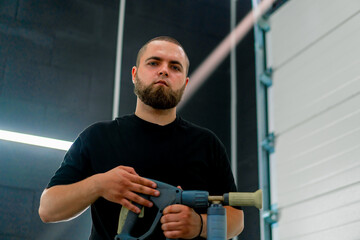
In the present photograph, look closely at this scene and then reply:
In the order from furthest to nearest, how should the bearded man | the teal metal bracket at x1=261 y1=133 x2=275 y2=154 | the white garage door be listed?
the teal metal bracket at x1=261 y1=133 x2=275 y2=154 → the white garage door → the bearded man

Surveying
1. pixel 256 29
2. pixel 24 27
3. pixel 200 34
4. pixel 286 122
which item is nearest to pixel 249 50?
pixel 256 29

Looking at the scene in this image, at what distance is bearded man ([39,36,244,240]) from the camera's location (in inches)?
54.0

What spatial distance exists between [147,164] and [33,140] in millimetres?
1886

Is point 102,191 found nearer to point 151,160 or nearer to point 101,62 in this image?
point 151,160

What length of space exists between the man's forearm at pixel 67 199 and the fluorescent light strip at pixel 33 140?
71.1 inches

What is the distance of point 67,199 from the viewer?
4.78 feet

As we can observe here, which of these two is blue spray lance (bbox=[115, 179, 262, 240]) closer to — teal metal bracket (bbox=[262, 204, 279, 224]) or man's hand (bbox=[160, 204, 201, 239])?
man's hand (bbox=[160, 204, 201, 239])

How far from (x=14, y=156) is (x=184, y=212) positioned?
6.96 feet

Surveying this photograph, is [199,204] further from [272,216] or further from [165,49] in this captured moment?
[272,216]

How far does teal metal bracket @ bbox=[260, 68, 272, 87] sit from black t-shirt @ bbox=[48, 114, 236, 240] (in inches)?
91.8

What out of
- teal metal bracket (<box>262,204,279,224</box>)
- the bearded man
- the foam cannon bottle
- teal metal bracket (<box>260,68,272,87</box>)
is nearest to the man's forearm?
the bearded man

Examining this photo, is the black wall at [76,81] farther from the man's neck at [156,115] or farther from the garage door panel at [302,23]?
the man's neck at [156,115]

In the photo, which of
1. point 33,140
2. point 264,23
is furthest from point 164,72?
point 264,23

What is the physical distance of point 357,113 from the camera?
2.95 m
